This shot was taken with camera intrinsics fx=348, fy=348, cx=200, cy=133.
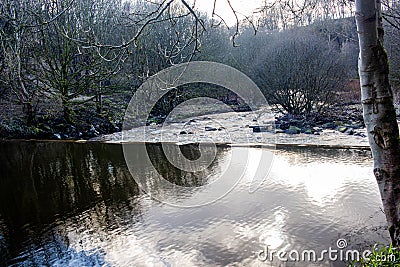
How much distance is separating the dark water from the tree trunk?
1.50 metres

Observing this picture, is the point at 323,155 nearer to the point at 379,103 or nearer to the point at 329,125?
the point at 329,125

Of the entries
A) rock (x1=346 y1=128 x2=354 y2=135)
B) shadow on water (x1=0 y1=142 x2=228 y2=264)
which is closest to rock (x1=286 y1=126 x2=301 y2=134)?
rock (x1=346 y1=128 x2=354 y2=135)

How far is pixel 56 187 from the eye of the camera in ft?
22.4

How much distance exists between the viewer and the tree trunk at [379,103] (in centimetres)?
233

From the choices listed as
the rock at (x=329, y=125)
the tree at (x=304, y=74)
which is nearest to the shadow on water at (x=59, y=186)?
the rock at (x=329, y=125)

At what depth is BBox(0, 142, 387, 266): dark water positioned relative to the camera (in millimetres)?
4004

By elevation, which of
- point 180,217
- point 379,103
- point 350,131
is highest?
point 379,103

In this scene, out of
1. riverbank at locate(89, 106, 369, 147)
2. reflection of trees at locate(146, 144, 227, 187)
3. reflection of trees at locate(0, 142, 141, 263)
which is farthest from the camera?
riverbank at locate(89, 106, 369, 147)

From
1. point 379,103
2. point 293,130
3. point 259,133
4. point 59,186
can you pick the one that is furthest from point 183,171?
point 293,130

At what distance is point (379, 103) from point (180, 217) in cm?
338

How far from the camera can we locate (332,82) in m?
14.3

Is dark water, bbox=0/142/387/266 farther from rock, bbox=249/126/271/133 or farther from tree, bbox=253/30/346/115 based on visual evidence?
tree, bbox=253/30/346/115

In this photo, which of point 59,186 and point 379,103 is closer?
point 379,103

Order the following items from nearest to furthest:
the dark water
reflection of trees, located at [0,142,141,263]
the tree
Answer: the dark water < reflection of trees, located at [0,142,141,263] < the tree
